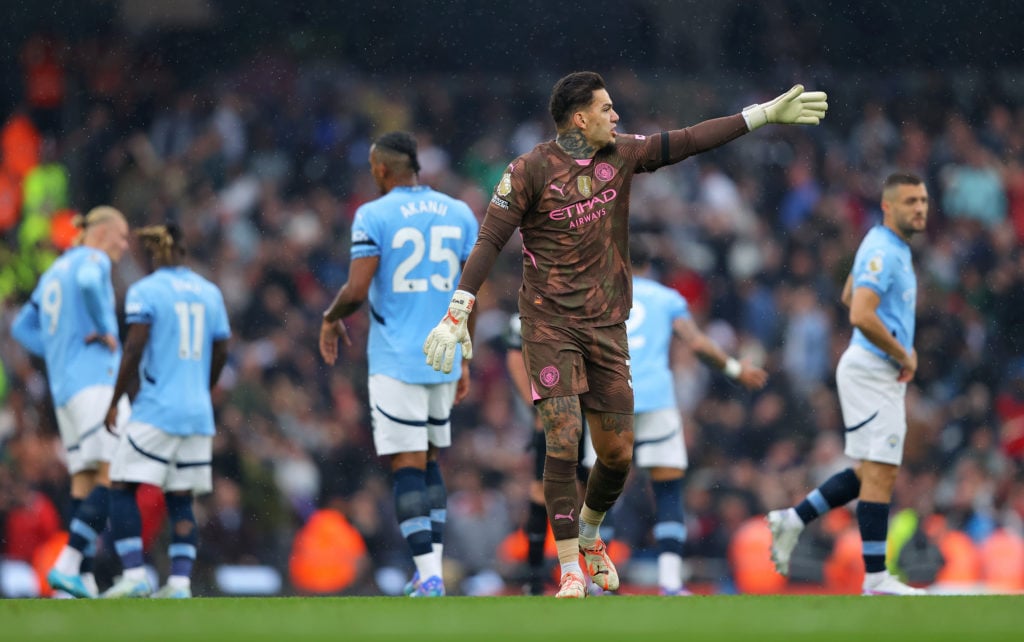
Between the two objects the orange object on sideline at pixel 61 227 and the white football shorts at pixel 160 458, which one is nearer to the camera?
the white football shorts at pixel 160 458

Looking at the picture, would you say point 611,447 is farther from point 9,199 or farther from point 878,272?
point 9,199

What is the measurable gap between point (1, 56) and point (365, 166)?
14.8ft

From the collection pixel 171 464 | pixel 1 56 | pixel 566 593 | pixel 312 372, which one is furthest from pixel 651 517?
pixel 1 56

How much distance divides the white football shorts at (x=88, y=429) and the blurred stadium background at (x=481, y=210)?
3.40 m

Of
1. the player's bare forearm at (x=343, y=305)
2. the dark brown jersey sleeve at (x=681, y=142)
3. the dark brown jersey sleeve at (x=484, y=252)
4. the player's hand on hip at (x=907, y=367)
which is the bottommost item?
the player's hand on hip at (x=907, y=367)

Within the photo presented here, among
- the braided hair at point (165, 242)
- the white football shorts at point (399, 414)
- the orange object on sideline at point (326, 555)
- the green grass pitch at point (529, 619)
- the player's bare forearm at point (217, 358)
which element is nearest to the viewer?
the green grass pitch at point (529, 619)

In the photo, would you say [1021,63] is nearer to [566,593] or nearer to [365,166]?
[365,166]

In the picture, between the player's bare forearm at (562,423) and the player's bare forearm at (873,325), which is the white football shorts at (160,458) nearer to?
the player's bare forearm at (562,423)

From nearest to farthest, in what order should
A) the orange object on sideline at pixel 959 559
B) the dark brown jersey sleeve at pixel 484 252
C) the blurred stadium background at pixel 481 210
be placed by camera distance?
the dark brown jersey sleeve at pixel 484 252
the orange object on sideline at pixel 959 559
the blurred stadium background at pixel 481 210

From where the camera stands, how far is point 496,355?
1698 centimetres

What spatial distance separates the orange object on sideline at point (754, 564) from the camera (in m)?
14.2

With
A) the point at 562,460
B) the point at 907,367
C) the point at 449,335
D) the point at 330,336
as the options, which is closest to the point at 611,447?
the point at 562,460

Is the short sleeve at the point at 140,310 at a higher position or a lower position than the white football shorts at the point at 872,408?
higher

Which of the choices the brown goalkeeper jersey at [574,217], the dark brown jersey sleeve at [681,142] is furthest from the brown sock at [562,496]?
the dark brown jersey sleeve at [681,142]
